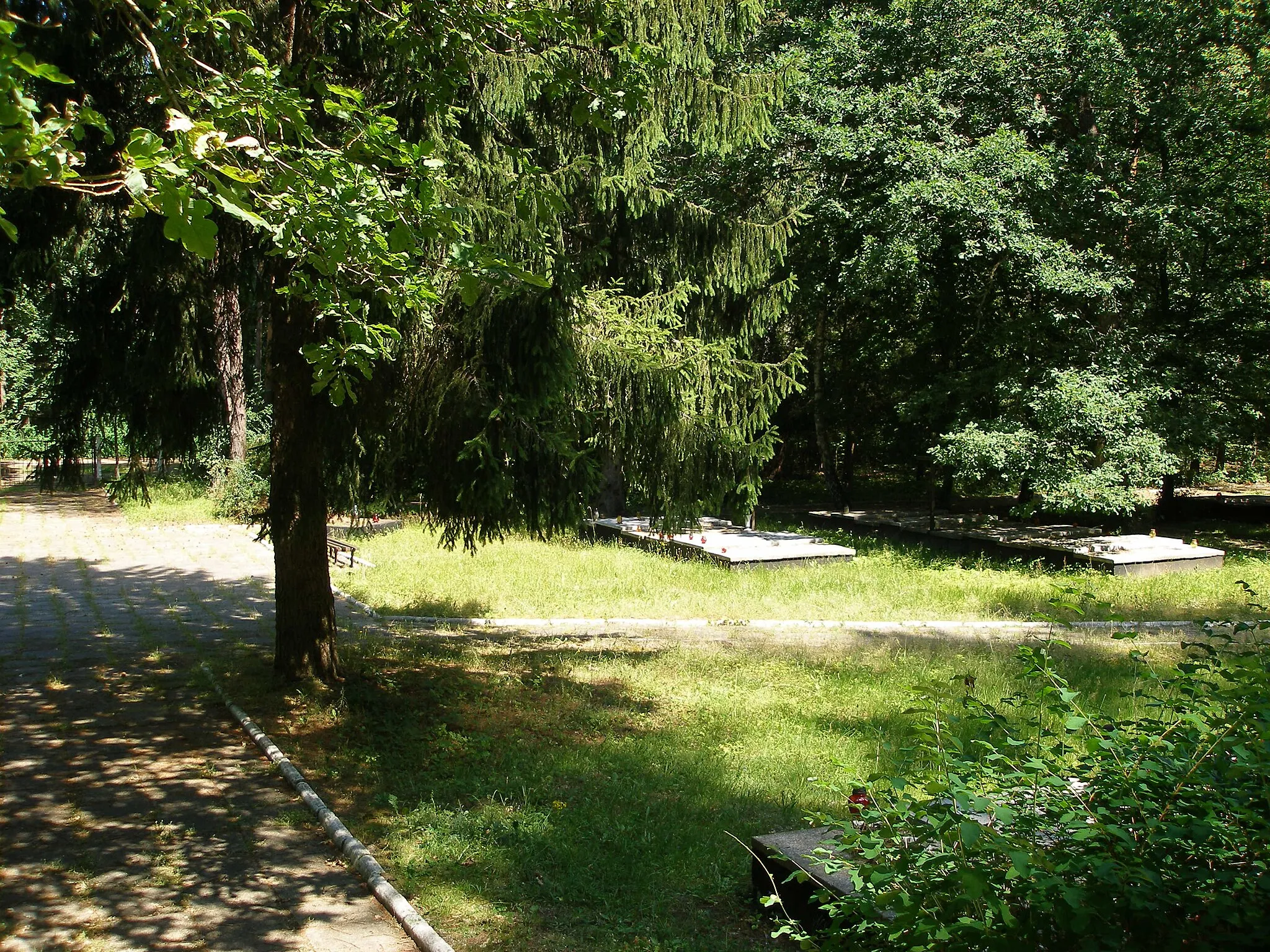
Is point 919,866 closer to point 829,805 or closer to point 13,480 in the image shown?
point 829,805

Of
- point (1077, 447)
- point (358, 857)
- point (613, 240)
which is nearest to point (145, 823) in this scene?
point (358, 857)

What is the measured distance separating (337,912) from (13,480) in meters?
31.6

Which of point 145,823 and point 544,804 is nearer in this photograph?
point 145,823

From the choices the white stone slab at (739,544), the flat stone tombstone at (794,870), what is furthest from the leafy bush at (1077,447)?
the flat stone tombstone at (794,870)

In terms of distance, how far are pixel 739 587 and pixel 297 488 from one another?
843cm

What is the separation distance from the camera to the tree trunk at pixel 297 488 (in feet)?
24.9

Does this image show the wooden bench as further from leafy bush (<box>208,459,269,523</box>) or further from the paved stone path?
leafy bush (<box>208,459,269,523</box>)

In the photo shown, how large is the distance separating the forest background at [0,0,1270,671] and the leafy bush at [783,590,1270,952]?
115 inches

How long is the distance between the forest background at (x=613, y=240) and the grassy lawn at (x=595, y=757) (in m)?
1.39

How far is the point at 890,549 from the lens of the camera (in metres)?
19.3

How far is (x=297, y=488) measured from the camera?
7727 mm

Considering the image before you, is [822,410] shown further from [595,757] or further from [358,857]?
[358,857]

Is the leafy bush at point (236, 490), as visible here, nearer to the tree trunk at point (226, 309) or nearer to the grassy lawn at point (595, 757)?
the tree trunk at point (226, 309)

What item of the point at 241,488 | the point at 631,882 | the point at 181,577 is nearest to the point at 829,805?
the point at 631,882
